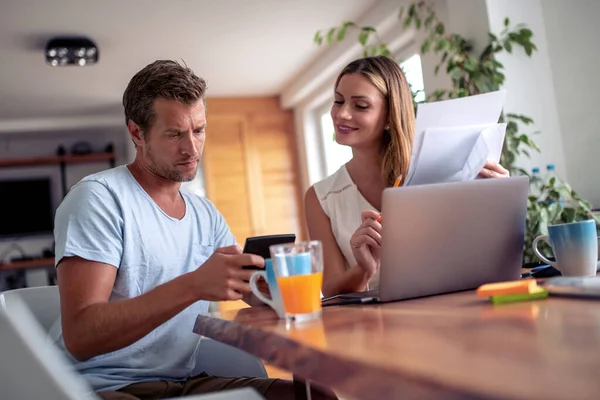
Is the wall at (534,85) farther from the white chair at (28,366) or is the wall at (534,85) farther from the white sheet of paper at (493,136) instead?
the white chair at (28,366)

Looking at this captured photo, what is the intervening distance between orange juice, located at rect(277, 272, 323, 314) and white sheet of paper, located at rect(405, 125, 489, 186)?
0.32 m

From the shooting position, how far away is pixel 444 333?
2.26 feet

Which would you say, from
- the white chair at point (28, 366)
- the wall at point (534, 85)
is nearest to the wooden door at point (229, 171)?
the wall at point (534, 85)

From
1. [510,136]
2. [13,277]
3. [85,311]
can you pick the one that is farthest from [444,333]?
[13,277]

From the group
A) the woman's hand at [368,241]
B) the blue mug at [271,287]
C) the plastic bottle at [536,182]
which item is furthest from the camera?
the plastic bottle at [536,182]

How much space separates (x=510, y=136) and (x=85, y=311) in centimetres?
239

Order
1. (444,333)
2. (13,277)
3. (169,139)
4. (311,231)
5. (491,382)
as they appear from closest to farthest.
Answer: (491,382), (444,333), (169,139), (311,231), (13,277)

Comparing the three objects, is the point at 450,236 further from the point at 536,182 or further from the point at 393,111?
the point at 536,182

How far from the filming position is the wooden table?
1.53 ft

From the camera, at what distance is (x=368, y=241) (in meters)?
1.22

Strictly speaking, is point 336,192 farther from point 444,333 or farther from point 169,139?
point 444,333

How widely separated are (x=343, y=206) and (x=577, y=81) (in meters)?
2.02

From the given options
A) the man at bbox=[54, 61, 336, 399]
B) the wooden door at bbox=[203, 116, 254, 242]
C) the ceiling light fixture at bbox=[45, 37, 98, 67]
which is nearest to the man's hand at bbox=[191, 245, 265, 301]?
the man at bbox=[54, 61, 336, 399]

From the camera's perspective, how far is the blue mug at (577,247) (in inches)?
41.7
